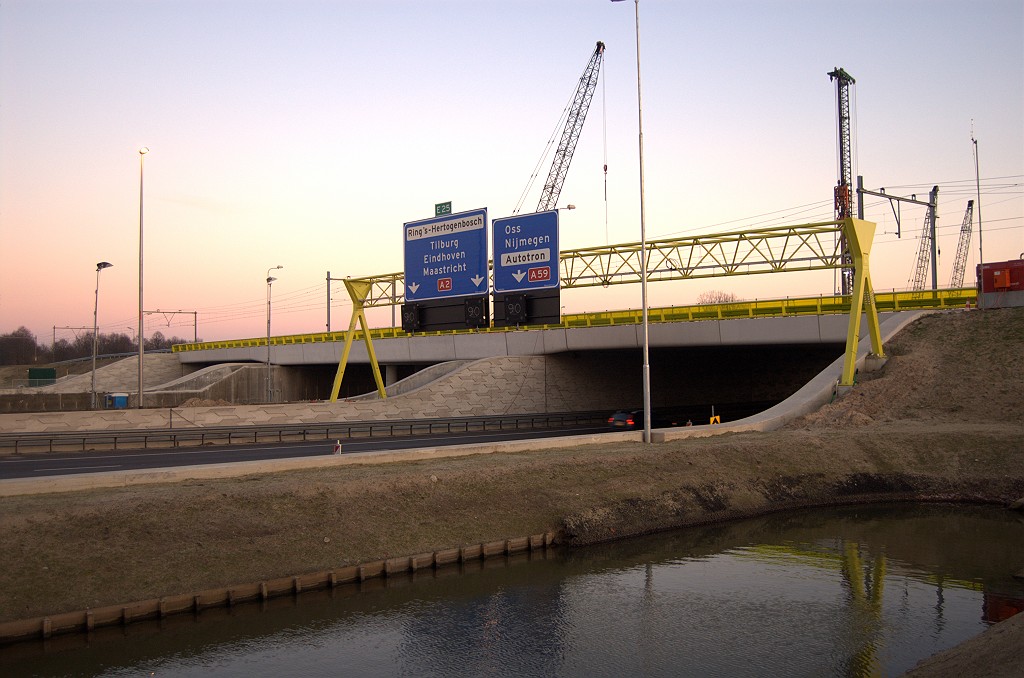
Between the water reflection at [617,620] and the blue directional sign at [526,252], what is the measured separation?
20.2m

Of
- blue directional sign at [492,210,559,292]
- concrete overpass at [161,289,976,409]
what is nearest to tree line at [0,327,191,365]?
concrete overpass at [161,289,976,409]

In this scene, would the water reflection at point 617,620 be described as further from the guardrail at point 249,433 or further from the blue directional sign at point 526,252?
the guardrail at point 249,433

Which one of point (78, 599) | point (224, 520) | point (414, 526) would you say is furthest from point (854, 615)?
point (78, 599)

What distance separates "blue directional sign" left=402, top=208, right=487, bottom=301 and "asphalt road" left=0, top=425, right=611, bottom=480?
8311mm

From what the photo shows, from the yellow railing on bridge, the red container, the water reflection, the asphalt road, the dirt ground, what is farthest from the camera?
the yellow railing on bridge

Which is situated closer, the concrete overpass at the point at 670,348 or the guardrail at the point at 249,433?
the guardrail at the point at 249,433

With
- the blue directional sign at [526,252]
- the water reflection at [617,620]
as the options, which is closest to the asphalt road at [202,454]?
the blue directional sign at [526,252]

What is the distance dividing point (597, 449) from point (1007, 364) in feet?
73.6

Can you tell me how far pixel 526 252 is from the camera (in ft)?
139

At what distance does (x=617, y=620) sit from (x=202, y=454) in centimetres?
2505

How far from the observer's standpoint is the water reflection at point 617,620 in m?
14.4

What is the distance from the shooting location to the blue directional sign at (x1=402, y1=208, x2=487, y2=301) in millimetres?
43812

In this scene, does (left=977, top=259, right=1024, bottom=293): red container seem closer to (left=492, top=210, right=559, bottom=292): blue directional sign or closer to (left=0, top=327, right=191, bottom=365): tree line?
(left=492, top=210, right=559, bottom=292): blue directional sign

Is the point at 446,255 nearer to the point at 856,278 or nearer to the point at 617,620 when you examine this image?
the point at 856,278
